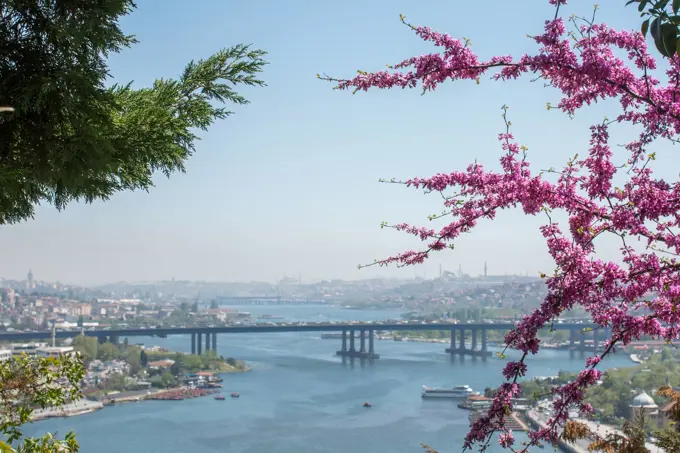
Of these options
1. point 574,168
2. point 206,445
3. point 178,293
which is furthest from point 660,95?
point 178,293

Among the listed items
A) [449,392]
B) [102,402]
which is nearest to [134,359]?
[102,402]

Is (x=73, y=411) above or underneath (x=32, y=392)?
underneath

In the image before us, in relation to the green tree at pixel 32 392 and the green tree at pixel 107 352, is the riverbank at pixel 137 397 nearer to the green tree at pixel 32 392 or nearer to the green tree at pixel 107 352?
the green tree at pixel 107 352

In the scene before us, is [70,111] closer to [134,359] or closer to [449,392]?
[449,392]

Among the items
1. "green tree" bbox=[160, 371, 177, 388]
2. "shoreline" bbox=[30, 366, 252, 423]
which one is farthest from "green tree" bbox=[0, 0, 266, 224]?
"green tree" bbox=[160, 371, 177, 388]

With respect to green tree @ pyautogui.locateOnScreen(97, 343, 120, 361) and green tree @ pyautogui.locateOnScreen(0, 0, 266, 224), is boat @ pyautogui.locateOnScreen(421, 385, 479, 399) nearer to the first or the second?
green tree @ pyautogui.locateOnScreen(97, 343, 120, 361)

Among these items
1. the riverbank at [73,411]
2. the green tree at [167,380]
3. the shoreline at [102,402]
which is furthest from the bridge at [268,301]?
the riverbank at [73,411]
